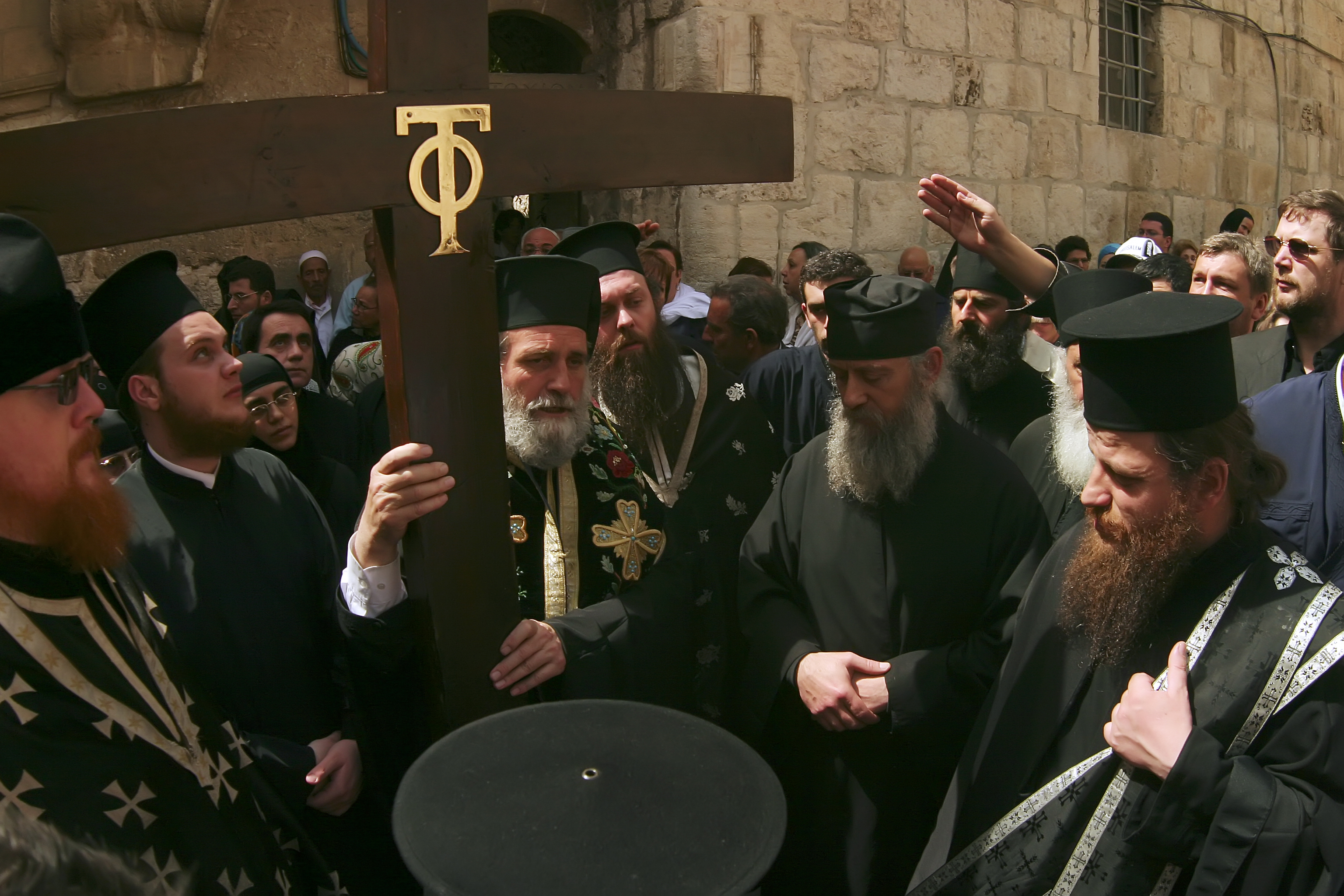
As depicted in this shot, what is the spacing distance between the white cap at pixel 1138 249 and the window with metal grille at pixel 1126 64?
320cm

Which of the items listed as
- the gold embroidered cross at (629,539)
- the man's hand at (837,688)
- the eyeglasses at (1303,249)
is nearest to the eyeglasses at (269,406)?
the gold embroidered cross at (629,539)

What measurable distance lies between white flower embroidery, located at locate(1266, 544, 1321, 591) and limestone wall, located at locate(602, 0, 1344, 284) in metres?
5.30

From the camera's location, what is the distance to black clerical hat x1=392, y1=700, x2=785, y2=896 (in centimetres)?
137

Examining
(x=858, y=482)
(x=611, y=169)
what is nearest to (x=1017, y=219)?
(x=858, y=482)

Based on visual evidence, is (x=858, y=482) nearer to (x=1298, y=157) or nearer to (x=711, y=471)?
(x=711, y=471)

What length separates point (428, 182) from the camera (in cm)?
204

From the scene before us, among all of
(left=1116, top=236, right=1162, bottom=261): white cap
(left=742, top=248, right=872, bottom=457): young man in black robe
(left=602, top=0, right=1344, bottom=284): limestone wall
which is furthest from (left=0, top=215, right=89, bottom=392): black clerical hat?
(left=1116, top=236, right=1162, bottom=261): white cap

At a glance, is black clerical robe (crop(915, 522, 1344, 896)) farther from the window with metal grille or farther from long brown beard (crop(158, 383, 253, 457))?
the window with metal grille

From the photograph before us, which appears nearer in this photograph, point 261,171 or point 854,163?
point 261,171

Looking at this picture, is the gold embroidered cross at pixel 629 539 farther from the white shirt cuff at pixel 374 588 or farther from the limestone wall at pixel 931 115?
the limestone wall at pixel 931 115

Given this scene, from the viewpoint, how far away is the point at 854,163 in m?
7.83

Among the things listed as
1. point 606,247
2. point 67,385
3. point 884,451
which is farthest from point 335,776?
point 606,247

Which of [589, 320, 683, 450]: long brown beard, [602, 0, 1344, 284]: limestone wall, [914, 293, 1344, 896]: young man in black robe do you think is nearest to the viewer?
[914, 293, 1344, 896]: young man in black robe

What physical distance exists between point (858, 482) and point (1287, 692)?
121 centimetres
